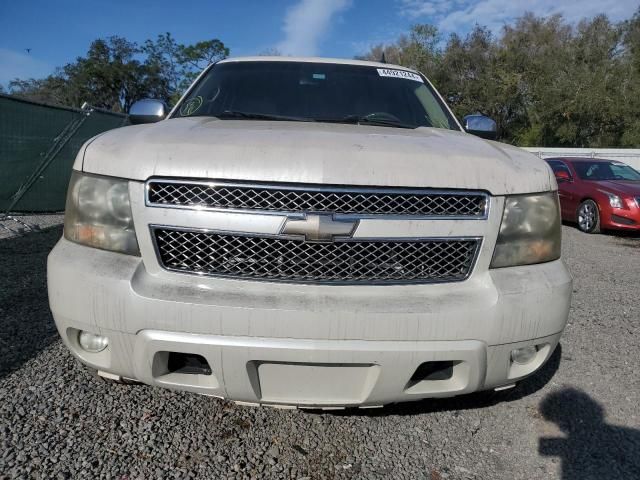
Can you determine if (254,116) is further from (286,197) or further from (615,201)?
(615,201)

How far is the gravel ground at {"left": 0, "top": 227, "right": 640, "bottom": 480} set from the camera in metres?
2.01

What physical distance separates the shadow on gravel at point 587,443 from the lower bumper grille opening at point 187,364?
1.57 meters

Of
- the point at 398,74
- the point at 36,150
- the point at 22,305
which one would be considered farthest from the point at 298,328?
the point at 36,150

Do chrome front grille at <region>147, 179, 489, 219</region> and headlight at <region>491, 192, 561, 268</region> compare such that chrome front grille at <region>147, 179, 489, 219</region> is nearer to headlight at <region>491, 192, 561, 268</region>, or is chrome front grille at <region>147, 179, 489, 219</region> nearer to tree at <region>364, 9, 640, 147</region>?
headlight at <region>491, 192, 561, 268</region>

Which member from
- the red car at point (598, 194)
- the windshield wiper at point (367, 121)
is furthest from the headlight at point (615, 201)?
the windshield wiper at point (367, 121)

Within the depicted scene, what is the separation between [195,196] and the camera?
177 cm

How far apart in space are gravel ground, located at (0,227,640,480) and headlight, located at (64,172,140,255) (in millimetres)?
891

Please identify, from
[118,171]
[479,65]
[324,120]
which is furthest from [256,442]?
[479,65]

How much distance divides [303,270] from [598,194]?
29.8 feet

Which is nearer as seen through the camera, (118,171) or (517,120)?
(118,171)

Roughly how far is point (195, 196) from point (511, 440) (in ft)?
5.98

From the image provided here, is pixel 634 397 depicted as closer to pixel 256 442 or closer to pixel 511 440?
pixel 511 440

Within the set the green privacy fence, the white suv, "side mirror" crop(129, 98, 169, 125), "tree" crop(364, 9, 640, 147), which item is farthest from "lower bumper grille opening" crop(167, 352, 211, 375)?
"tree" crop(364, 9, 640, 147)

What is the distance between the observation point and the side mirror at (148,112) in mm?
3029
